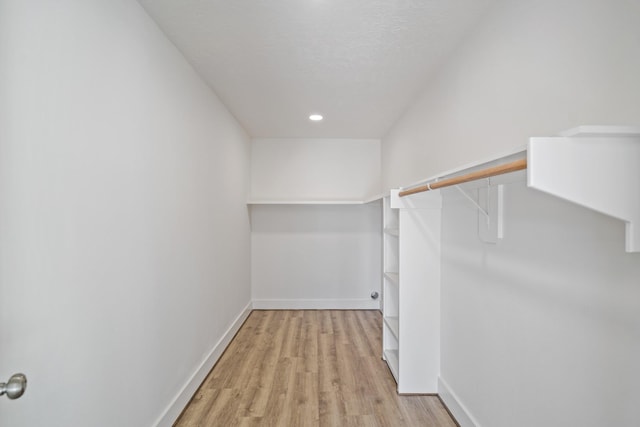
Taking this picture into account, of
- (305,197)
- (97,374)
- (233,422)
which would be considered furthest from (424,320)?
(305,197)

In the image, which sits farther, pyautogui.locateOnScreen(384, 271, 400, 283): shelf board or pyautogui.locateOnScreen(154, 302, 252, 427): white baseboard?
pyautogui.locateOnScreen(384, 271, 400, 283): shelf board

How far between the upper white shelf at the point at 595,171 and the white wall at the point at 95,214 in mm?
1553

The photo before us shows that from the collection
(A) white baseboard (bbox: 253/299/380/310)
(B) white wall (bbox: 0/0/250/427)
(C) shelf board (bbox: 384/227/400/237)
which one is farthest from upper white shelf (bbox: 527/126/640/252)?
(A) white baseboard (bbox: 253/299/380/310)

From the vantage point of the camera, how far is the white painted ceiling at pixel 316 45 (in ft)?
6.03

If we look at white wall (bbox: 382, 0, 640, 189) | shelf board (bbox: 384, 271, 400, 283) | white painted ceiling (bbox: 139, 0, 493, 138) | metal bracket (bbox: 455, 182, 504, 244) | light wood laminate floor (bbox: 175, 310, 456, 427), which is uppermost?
white painted ceiling (bbox: 139, 0, 493, 138)

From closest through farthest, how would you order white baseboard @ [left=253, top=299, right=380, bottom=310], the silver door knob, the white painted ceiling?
1. the silver door knob
2. the white painted ceiling
3. white baseboard @ [left=253, top=299, right=380, bottom=310]

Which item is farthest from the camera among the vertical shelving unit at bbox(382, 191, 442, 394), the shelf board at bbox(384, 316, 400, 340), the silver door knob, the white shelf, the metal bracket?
the white shelf

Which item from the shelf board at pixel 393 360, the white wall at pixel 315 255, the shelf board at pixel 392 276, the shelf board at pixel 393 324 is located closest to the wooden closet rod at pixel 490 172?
the shelf board at pixel 392 276

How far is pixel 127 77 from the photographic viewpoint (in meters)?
1.69

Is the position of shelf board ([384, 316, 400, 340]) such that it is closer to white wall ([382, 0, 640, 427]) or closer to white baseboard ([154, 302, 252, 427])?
white wall ([382, 0, 640, 427])

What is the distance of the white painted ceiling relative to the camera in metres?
1.84

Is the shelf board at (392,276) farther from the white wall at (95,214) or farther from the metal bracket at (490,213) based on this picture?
the white wall at (95,214)

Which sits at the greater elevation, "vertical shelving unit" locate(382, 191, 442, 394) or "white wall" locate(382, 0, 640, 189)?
"white wall" locate(382, 0, 640, 189)

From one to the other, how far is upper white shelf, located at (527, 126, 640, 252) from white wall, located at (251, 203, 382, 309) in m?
4.00
